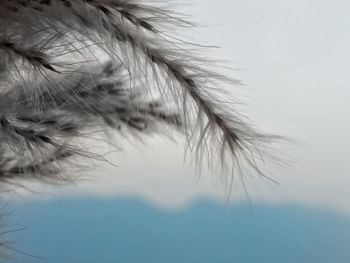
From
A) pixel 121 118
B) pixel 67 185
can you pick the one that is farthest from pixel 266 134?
pixel 67 185

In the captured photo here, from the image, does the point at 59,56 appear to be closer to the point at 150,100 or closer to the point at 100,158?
the point at 150,100

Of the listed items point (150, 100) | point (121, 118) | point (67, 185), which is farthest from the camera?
point (67, 185)

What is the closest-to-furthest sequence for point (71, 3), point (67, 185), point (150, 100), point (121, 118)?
point (71, 3) < point (150, 100) < point (121, 118) < point (67, 185)

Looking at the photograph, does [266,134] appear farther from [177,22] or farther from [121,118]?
[121,118]

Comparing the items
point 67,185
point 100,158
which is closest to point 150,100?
point 100,158

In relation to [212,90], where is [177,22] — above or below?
above

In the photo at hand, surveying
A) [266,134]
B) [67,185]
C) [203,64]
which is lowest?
[67,185]

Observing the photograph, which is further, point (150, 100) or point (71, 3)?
point (150, 100)
